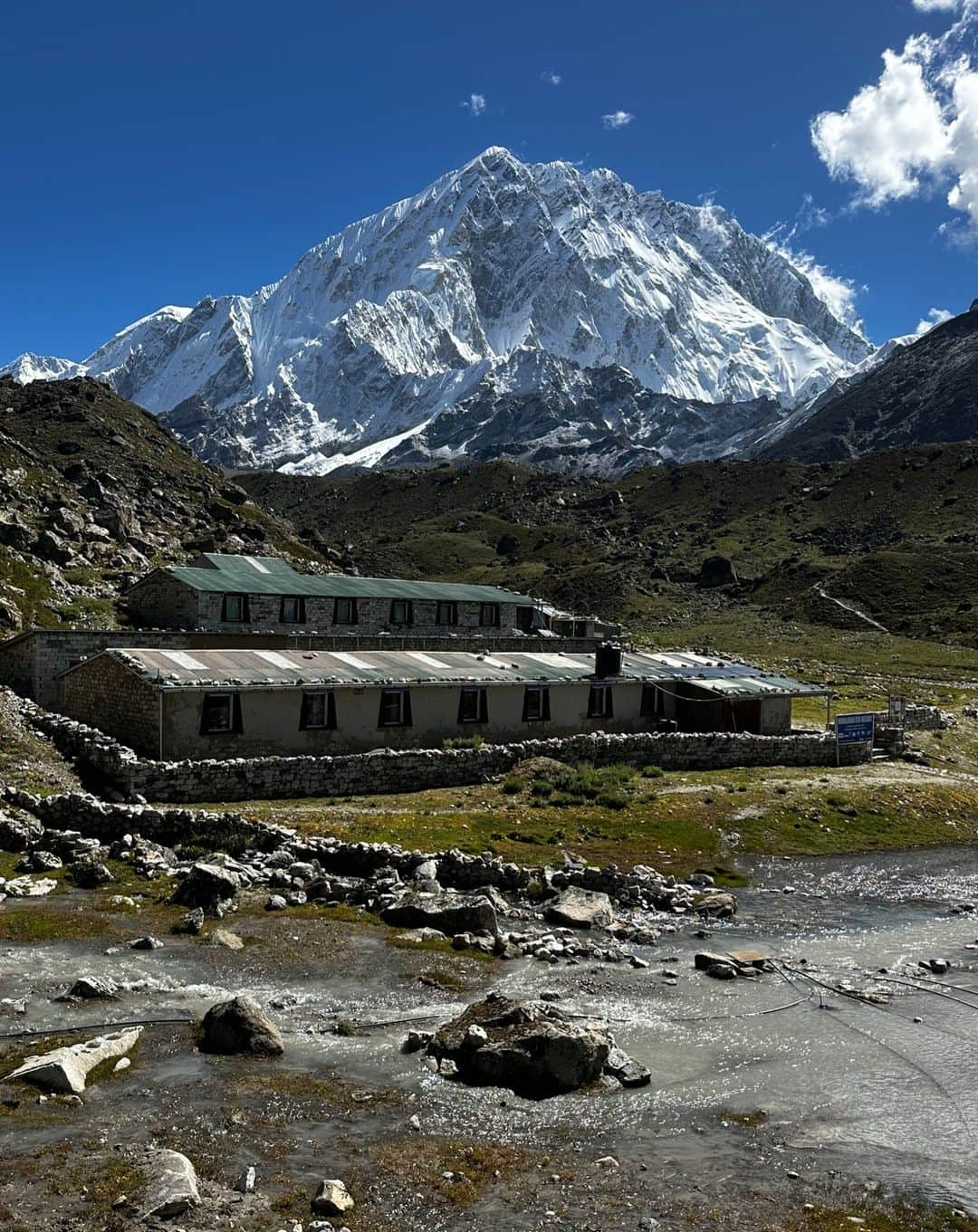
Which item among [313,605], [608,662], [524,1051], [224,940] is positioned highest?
[313,605]

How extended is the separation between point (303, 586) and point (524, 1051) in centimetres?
5445

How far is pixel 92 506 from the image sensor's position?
105500 mm

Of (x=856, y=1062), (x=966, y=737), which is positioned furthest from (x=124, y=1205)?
(x=966, y=737)

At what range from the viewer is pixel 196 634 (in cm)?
5356

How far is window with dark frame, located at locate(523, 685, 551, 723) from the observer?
150ft

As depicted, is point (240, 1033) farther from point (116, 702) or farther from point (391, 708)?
point (391, 708)

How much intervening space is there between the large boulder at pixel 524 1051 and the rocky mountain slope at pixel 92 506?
54.6m

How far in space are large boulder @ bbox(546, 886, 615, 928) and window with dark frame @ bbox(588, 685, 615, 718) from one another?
22320mm

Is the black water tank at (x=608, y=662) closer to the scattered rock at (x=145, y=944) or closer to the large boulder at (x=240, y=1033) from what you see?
the scattered rock at (x=145, y=944)

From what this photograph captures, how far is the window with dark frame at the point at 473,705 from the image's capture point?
43.5 meters

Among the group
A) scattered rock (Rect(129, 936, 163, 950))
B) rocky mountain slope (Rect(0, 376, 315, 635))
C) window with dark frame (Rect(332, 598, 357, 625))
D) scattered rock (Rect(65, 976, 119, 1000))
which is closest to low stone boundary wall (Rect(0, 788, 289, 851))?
scattered rock (Rect(129, 936, 163, 950))

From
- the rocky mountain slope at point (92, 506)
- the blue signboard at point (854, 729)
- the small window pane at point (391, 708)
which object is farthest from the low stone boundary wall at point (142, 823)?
the rocky mountain slope at point (92, 506)

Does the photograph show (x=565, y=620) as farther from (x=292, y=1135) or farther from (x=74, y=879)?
(x=292, y=1135)

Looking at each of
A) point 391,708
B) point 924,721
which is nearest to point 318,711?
point 391,708
